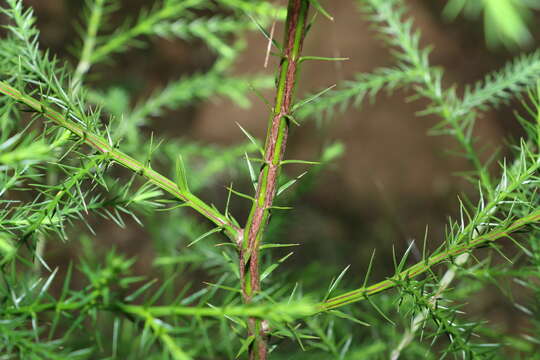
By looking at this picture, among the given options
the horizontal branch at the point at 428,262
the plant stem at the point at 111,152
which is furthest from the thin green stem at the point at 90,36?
the horizontal branch at the point at 428,262

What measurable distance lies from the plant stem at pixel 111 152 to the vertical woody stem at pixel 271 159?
0.08 ft

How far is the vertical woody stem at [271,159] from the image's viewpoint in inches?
13.7

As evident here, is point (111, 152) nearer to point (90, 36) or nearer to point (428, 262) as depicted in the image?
point (428, 262)

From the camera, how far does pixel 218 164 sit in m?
1.19

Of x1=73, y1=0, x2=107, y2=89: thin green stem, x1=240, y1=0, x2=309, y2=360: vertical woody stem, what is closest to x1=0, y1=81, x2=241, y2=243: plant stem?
x1=240, y1=0, x2=309, y2=360: vertical woody stem

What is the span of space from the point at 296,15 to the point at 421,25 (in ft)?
9.50

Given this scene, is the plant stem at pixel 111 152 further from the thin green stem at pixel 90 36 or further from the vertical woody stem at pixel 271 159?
the thin green stem at pixel 90 36

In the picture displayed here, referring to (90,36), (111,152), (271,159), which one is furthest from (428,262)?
(90,36)

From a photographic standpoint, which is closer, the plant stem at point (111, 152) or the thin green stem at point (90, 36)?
the plant stem at point (111, 152)

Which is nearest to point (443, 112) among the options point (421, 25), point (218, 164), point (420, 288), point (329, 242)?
point (420, 288)

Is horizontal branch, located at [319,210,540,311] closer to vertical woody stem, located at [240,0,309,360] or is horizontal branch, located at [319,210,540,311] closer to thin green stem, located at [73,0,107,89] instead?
vertical woody stem, located at [240,0,309,360]

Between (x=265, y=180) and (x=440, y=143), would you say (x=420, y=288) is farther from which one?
(x=440, y=143)

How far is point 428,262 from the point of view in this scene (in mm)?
400

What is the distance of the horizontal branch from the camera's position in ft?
1.25
